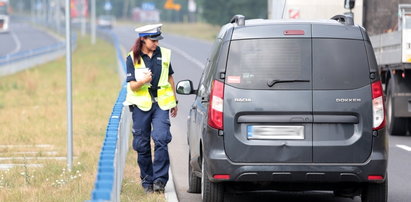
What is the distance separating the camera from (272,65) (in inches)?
376

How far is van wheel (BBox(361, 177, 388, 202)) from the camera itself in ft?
32.5

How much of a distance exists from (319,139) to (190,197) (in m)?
2.10

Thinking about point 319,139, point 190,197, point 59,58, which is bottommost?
point 59,58

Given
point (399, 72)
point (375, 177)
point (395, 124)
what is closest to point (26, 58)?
point (399, 72)

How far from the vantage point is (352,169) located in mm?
9516

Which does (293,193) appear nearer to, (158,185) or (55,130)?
(158,185)

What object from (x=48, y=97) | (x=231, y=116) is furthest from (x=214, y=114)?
(x=48, y=97)

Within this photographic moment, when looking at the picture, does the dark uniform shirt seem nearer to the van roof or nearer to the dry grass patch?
the dry grass patch

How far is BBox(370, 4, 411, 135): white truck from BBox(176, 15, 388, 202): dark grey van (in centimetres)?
895

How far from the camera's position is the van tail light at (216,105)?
9.60 metres

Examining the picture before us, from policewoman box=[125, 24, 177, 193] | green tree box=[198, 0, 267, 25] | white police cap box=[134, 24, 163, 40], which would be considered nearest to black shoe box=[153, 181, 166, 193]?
policewoman box=[125, 24, 177, 193]

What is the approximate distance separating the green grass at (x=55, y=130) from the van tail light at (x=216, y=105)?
52.9 inches

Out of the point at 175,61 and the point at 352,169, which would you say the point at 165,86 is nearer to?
the point at 352,169

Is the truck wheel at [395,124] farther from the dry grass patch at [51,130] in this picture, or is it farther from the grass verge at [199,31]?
the grass verge at [199,31]
